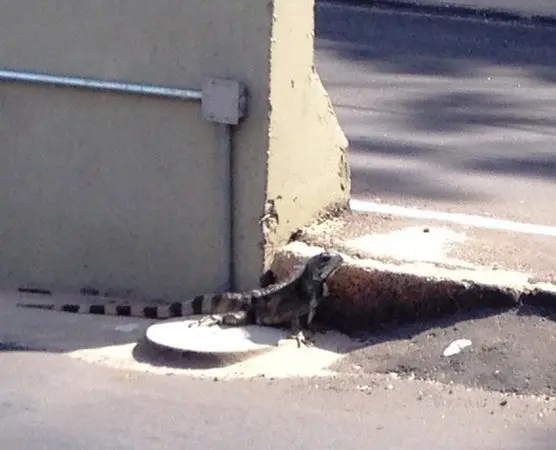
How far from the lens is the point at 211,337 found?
7.93 m

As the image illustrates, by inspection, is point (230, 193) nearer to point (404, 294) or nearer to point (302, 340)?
point (302, 340)

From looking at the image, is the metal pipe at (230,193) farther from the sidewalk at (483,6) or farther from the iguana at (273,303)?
the sidewalk at (483,6)

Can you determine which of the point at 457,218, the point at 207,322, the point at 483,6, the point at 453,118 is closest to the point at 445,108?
the point at 453,118

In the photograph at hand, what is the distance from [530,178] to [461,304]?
2.92 meters

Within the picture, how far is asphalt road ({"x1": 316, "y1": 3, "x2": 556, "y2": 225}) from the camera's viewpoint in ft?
33.0

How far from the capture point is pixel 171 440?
6480 millimetres

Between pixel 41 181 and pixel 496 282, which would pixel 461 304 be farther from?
pixel 41 181

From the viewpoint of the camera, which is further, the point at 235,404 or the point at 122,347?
the point at 122,347

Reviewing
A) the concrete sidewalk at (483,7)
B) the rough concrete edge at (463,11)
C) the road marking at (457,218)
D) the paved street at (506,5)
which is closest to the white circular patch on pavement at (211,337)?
the road marking at (457,218)

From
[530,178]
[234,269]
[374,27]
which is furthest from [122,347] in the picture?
[374,27]

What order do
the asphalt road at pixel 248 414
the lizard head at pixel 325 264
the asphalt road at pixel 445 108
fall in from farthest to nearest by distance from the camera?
the asphalt road at pixel 445 108, the lizard head at pixel 325 264, the asphalt road at pixel 248 414

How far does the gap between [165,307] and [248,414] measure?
177cm

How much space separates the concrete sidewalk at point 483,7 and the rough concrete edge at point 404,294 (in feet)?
37.8

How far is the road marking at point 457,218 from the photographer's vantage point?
888 cm
